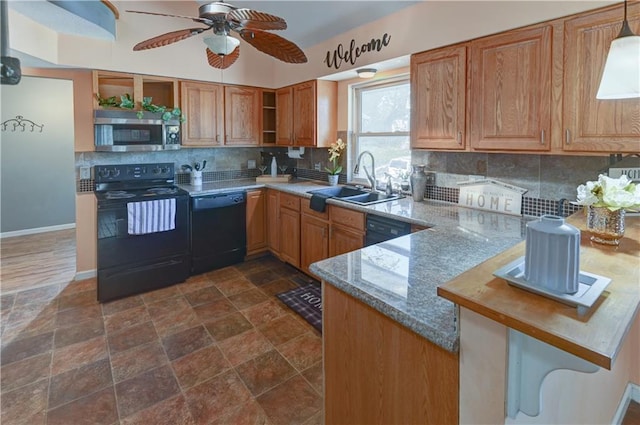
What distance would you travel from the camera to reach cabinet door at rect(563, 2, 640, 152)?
1.80 meters

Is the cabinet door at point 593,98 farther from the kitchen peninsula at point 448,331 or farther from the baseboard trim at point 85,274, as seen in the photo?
the baseboard trim at point 85,274

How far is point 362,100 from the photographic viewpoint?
391cm

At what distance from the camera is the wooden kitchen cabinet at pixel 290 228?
3.82 meters

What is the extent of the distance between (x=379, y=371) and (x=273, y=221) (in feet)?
10.1

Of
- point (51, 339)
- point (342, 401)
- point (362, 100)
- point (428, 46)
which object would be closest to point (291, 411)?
point (342, 401)

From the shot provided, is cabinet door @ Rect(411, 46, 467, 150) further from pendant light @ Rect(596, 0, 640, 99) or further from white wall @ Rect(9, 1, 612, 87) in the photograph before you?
pendant light @ Rect(596, 0, 640, 99)

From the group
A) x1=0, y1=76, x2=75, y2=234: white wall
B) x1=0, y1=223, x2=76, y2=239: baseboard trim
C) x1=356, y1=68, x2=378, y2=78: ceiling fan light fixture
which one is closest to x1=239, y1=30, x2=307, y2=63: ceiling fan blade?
x1=356, y1=68, x2=378, y2=78: ceiling fan light fixture

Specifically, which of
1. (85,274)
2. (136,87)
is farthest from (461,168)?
(85,274)

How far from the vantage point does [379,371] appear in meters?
1.31

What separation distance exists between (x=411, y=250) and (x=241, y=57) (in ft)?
11.5

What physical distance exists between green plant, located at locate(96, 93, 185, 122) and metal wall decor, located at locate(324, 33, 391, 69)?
5.67 ft

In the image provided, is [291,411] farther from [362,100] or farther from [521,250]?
[362,100]

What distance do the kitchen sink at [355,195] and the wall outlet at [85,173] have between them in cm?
237

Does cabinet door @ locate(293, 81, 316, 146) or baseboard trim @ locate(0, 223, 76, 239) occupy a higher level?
cabinet door @ locate(293, 81, 316, 146)
